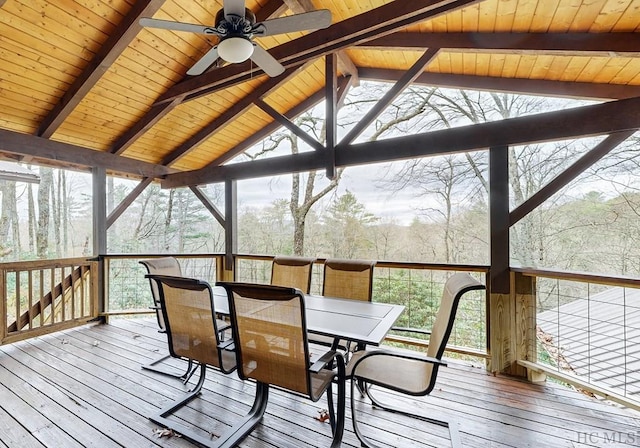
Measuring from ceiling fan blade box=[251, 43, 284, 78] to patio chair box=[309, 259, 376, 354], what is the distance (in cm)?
→ 192

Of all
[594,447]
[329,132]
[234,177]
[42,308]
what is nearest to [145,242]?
[42,308]

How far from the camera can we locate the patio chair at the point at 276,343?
5.37 feet

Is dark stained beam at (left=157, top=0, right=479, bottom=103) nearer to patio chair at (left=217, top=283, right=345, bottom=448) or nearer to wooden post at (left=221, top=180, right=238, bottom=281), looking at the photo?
wooden post at (left=221, top=180, right=238, bottom=281)

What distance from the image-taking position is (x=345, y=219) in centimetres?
758

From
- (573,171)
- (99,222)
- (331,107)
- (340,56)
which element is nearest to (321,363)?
(573,171)

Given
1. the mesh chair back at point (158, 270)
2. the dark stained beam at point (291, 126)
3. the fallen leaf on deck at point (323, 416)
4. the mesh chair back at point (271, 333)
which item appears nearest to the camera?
the mesh chair back at point (271, 333)

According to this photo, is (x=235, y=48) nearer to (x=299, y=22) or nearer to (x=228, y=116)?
(x=299, y=22)

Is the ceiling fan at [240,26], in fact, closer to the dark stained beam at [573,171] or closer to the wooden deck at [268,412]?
the dark stained beam at [573,171]

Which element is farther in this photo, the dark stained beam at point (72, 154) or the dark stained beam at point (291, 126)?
the dark stained beam at point (291, 126)

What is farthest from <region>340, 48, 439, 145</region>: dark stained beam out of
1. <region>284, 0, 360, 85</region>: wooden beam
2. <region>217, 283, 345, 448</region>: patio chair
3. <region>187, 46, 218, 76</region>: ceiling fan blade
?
<region>217, 283, 345, 448</region>: patio chair

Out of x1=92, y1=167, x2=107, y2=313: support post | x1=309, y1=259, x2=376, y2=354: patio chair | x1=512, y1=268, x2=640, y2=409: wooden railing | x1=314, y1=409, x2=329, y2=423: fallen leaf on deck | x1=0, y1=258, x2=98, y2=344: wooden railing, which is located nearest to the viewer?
x1=314, y1=409, x2=329, y2=423: fallen leaf on deck

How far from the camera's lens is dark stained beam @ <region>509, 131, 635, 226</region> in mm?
2638

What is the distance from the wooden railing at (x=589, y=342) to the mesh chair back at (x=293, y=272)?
205 cm

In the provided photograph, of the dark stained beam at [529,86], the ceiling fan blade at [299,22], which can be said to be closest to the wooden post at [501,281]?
the dark stained beam at [529,86]
